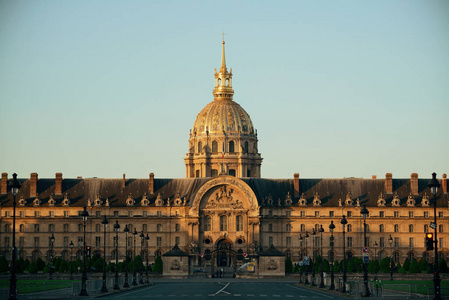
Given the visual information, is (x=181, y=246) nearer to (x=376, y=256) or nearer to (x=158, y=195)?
(x=158, y=195)

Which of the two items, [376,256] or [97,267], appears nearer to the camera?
[97,267]

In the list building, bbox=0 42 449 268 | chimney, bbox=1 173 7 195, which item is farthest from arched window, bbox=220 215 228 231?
chimney, bbox=1 173 7 195

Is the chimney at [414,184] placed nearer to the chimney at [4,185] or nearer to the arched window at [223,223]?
the arched window at [223,223]

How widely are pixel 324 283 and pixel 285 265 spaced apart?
126ft

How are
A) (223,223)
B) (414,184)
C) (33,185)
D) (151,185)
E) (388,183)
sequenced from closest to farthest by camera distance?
(223,223) < (414,184) < (388,183) < (33,185) < (151,185)

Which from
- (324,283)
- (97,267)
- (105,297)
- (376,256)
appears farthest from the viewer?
(376,256)

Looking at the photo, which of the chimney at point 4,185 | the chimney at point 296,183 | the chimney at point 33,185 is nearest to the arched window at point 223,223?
the chimney at point 296,183

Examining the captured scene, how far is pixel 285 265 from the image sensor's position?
13262cm

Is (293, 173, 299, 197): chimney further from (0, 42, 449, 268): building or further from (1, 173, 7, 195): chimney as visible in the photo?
(1, 173, 7, 195): chimney

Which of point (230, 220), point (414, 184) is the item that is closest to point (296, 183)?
point (230, 220)

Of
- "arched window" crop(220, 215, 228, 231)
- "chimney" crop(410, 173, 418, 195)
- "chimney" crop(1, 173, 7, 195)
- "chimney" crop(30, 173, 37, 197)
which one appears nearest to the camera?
"arched window" crop(220, 215, 228, 231)

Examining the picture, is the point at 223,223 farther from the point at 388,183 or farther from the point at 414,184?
the point at 414,184

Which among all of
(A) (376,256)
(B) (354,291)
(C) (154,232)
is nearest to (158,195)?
(C) (154,232)

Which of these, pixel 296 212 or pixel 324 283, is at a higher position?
pixel 296 212
